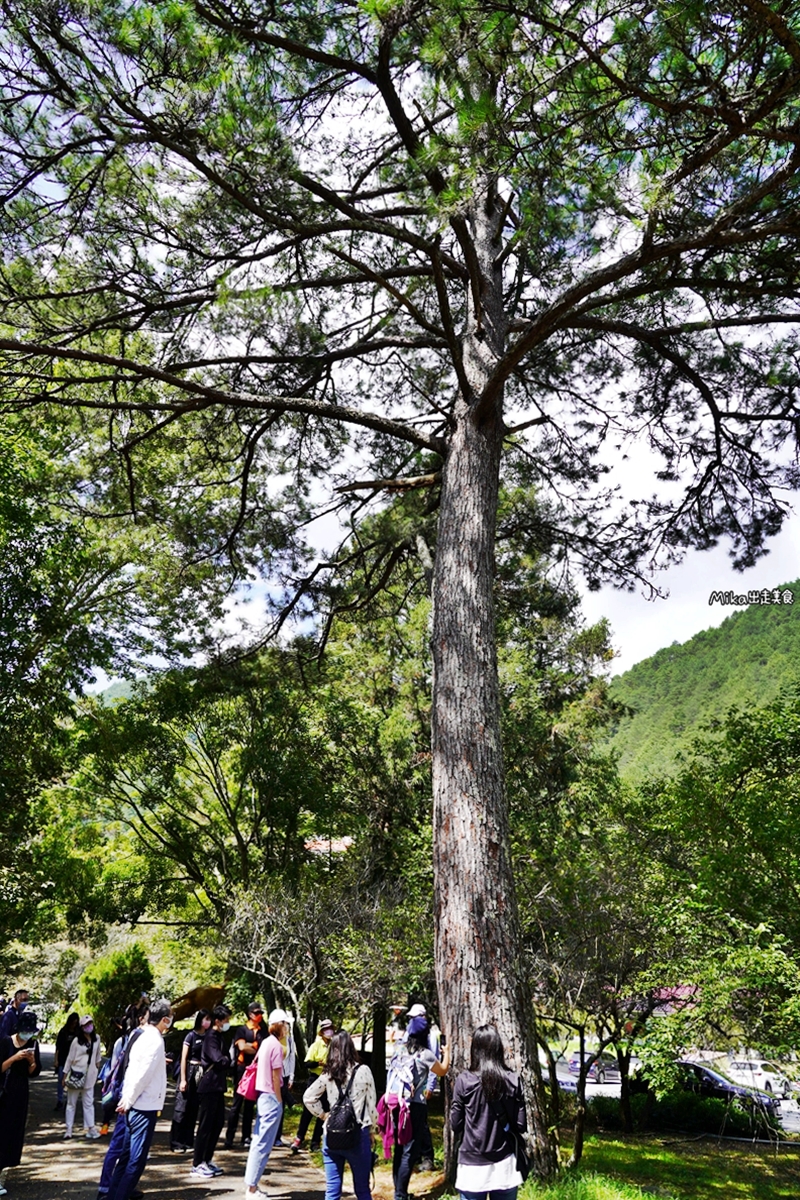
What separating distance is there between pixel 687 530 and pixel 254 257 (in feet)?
17.1

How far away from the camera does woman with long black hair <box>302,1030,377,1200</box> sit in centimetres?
484

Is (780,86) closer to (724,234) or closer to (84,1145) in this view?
(724,234)

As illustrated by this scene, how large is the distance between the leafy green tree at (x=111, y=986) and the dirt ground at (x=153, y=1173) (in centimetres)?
1089

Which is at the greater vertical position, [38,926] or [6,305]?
[6,305]

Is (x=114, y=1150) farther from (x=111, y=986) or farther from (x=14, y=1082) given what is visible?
(x=111, y=986)

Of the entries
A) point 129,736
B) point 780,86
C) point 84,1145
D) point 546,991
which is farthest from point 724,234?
point 129,736

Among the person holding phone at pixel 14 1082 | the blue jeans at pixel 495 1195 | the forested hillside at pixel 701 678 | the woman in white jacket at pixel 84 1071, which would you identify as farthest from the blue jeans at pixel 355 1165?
the forested hillside at pixel 701 678

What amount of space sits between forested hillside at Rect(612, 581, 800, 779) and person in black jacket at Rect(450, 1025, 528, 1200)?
1289 inches

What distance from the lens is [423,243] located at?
552 cm

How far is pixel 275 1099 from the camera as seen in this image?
5824mm

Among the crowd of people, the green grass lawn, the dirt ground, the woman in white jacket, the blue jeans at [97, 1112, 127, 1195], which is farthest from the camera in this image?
the green grass lawn

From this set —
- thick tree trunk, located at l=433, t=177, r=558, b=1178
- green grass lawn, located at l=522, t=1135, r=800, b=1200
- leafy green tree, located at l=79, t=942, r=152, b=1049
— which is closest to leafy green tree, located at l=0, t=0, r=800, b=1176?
thick tree trunk, located at l=433, t=177, r=558, b=1178

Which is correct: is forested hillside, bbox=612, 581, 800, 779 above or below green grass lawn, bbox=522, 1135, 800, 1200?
above

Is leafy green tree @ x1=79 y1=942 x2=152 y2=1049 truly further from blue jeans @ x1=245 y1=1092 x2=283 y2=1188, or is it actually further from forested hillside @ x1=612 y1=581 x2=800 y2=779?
forested hillside @ x1=612 y1=581 x2=800 y2=779
